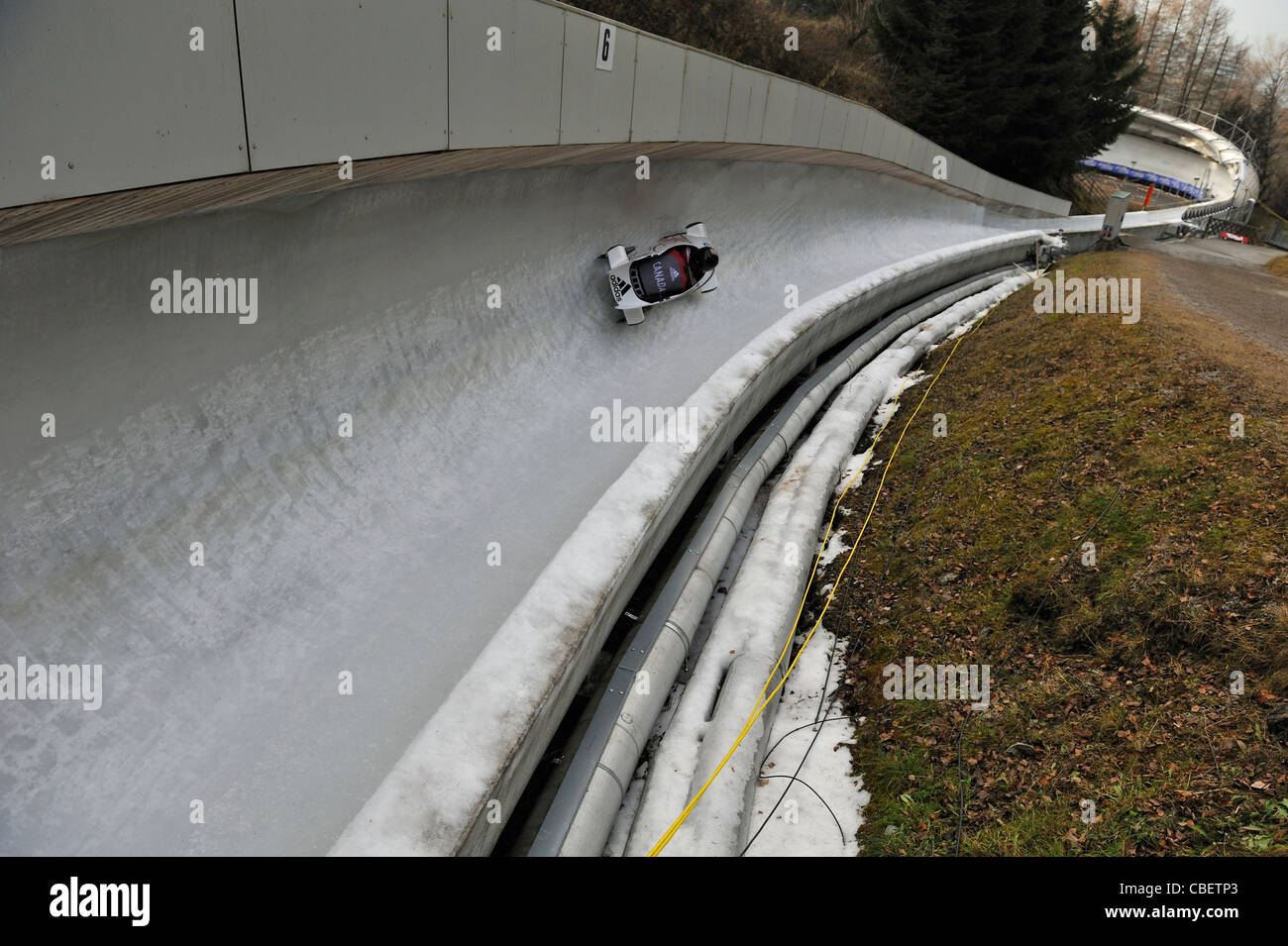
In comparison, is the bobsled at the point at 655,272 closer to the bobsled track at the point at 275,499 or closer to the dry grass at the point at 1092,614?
the bobsled track at the point at 275,499

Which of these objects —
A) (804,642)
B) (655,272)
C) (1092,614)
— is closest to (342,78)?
(655,272)

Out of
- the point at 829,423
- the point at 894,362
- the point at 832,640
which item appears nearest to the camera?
the point at 832,640

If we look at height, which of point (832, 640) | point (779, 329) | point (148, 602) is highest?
point (779, 329)

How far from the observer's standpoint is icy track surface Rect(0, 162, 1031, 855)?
3217 millimetres

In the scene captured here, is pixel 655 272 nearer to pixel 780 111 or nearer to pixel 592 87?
pixel 592 87

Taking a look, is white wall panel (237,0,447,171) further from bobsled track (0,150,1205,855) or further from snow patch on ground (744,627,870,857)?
snow patch on ground (744,627,870,857)

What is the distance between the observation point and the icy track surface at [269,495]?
3.22 meters

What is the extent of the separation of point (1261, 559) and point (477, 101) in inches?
212

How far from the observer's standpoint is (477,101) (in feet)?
15.7

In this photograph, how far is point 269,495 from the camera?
416 cm
